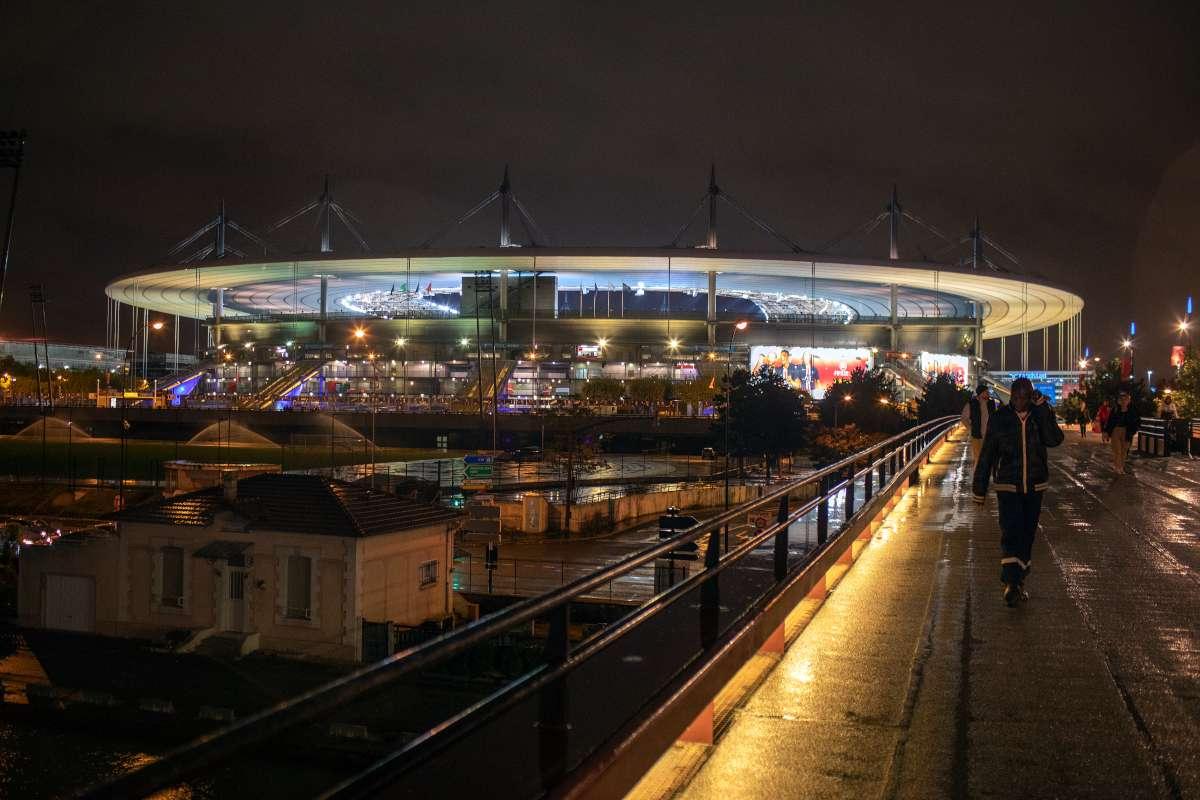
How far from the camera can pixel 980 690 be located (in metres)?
6.08

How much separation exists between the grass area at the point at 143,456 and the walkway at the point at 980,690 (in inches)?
1661

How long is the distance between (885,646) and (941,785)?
2659 millimetres

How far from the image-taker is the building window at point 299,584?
2417 centimetres

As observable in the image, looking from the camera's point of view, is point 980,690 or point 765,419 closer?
point 980,690

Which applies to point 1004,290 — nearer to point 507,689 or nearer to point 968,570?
point 968,570

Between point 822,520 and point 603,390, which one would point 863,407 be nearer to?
point 603,390

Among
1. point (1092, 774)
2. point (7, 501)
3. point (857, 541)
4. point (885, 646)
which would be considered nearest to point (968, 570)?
point (857, 541)

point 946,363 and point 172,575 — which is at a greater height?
point 946,363

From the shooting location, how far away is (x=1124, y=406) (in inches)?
953

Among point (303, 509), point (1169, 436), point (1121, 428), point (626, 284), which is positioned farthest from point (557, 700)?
point (626, 284)

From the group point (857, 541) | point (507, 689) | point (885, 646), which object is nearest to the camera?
point (507, 689)

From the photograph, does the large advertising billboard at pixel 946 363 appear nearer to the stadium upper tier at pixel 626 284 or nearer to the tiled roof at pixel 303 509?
the stadium upper tier at pixel 626 284

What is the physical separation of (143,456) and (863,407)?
4248 centimetres

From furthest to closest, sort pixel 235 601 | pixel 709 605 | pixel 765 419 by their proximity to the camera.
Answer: pixel 765 419 < pixel 235 601 < pixel 709 605
